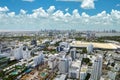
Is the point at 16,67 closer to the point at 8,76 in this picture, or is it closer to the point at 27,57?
the point at 8,76

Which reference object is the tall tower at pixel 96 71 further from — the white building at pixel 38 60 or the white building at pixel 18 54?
the white building at pixel 18 54

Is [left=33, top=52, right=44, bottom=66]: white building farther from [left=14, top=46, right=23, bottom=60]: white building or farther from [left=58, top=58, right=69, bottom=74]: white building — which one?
[left=58, top=58, right=69, bottom=74]: white building

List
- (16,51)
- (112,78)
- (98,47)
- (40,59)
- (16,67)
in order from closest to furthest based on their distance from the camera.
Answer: (112,78) < (16,67) < (40,59) < (16,51) < (98,47)

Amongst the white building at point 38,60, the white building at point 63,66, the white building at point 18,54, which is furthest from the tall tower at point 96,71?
the white building at point 18,54

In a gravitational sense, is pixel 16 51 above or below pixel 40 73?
above

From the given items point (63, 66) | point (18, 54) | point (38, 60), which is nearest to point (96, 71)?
point (63, 66)

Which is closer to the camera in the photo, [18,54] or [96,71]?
[96,71]

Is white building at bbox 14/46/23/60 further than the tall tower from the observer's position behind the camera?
Yes

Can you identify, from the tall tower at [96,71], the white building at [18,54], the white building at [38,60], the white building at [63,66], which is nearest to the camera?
the tall tower at [96,71]

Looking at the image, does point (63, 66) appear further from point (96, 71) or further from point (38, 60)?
point (38, 60)

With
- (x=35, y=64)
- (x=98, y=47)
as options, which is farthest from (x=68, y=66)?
(x=98, y=47)

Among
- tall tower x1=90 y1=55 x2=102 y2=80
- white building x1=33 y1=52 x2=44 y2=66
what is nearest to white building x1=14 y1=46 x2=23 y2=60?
white building x1=33 y1=52 x2=44 y2=66
